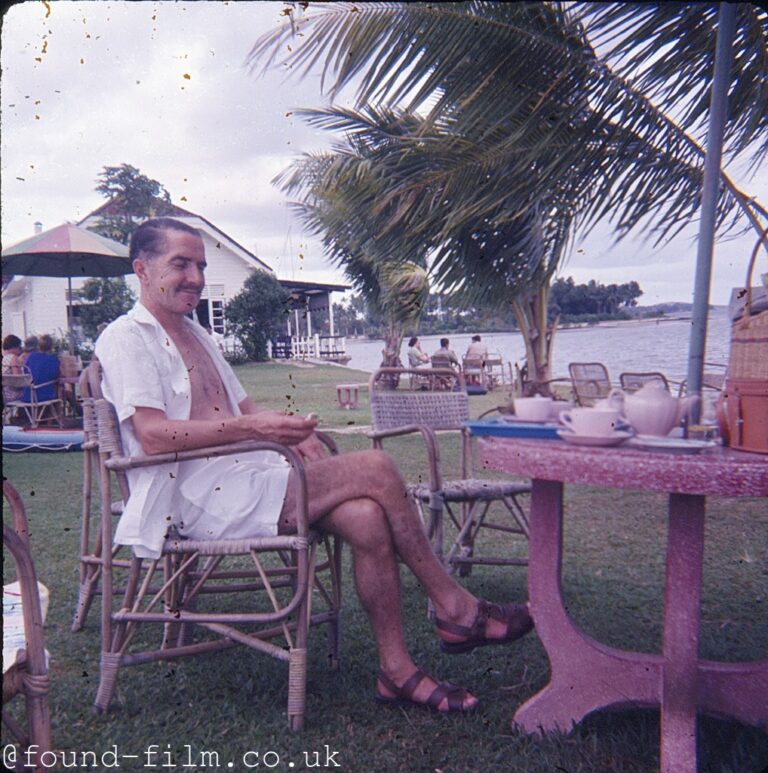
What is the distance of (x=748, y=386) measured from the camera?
162cm

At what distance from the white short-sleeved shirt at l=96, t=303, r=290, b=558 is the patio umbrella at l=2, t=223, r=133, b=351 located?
17.3 ft

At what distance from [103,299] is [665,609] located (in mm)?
12405

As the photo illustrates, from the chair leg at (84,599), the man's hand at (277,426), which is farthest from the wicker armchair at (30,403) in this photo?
the man's hand at (277,426)

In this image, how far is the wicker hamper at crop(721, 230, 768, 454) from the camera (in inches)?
62.9

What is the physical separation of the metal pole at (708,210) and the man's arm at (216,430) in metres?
1.42

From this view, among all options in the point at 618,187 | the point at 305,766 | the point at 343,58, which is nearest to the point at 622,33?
the point at 618,187

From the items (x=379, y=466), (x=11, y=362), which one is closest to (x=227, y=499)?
(x=379, y=466)

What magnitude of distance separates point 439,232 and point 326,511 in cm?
337

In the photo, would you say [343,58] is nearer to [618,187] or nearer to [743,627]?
[618,187]

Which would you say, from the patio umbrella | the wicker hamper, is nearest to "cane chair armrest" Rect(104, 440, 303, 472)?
the wicker hamper

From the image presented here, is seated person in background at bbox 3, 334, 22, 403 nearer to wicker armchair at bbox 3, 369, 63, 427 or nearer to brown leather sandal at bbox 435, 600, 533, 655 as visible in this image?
wicker armchair at bbox 3, 369, 63, 427

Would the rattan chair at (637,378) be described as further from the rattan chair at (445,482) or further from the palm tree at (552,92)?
the rattan chair at (445,482)

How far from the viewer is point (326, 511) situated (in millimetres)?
2150

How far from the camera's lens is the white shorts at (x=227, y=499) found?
2133mm
